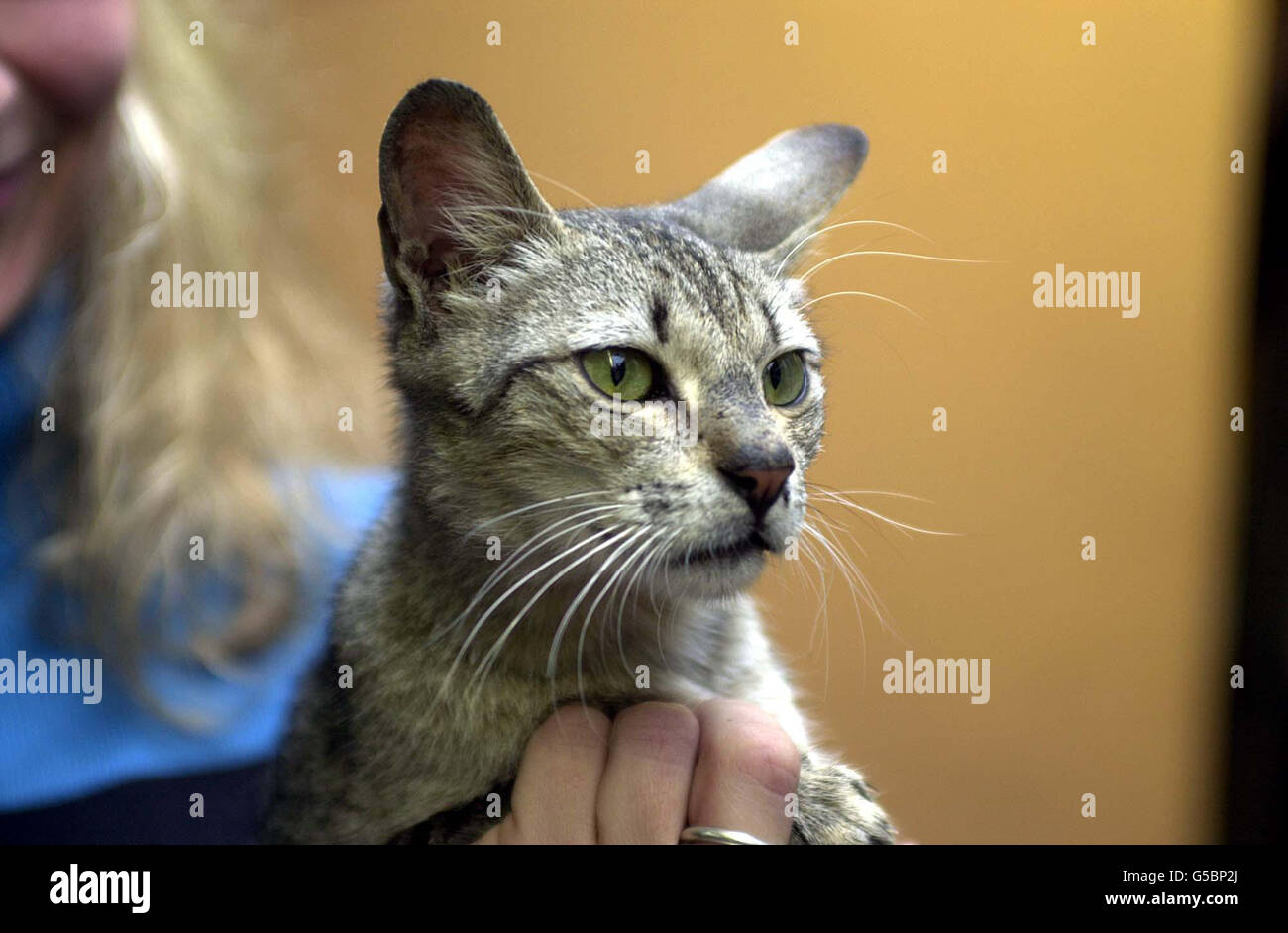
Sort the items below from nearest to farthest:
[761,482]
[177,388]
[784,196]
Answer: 1. [761,482]
2. [784,196]
3. [177,388]

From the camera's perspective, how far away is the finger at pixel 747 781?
102 centimetres

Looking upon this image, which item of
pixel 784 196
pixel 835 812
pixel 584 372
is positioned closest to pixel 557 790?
pixel 835 812

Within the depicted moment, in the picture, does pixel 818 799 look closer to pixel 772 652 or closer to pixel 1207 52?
pixel 772 652

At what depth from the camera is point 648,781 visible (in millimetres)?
1045

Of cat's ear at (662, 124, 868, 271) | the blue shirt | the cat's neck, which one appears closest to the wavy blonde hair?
the blue shirt

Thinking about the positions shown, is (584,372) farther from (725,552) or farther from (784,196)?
(784,196)

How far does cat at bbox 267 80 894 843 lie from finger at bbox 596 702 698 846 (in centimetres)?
8

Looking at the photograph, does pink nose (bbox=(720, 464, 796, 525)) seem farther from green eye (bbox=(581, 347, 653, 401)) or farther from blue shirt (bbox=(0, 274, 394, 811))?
blue shirt (bbox=(0, 274, 394, 811))

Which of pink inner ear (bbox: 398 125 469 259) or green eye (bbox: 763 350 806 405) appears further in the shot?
green eye (bbox: 763 350 806 405)

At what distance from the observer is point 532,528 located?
1.06m

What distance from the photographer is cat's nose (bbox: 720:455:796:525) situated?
96 centimetres

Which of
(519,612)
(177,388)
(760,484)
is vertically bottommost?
(519,612)

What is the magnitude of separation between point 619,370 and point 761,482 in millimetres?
195

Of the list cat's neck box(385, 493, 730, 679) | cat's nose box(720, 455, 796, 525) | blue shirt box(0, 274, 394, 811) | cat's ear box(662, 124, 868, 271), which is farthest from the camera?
blue shirt box(0, 274, 394, 811)
